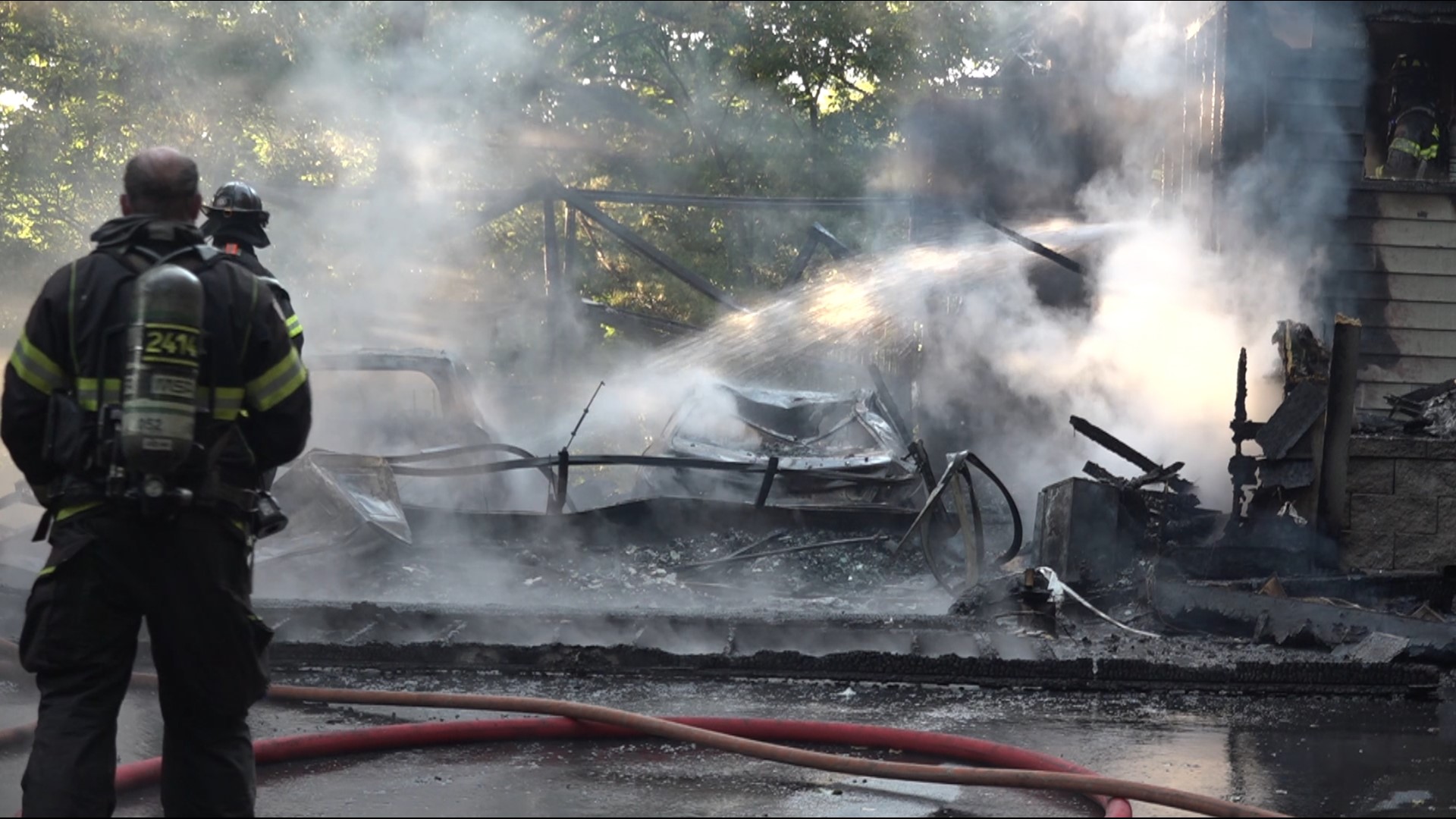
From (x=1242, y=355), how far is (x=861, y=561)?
8.87ft

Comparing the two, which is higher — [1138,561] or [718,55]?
[718,55]

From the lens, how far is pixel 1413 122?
11648 mm

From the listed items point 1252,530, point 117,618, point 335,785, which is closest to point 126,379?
point 117,618

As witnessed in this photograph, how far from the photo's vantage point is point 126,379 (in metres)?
3.34

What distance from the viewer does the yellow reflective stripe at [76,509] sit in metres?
3.40

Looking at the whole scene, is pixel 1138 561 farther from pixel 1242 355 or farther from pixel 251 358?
pixel 251 358

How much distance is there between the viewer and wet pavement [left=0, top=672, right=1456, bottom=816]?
13.6 feet

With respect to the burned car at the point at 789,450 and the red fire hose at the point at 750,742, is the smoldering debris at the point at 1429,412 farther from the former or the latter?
the red fire hose at the point at 750,742

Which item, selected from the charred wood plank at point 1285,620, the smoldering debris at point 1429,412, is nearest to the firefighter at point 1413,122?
the smoldering debris at point 1429,412

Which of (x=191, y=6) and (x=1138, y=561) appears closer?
(x=1138, y=561)

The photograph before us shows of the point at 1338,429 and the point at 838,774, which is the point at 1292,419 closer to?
the point at 1338,429

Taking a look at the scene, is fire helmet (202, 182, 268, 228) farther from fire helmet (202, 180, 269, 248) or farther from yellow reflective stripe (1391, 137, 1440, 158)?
yellow reflective stripe (1391, 137, 1440, 158)

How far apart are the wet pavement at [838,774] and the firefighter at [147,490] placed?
26.3 inches

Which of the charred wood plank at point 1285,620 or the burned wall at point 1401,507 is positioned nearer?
the charred wood plank at point 1285,620
